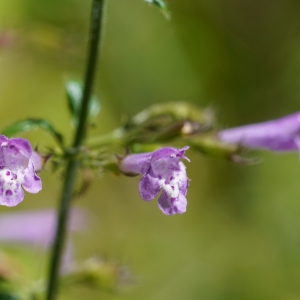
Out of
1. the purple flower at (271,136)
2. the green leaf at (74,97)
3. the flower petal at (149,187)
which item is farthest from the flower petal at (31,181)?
the purple flower at (271,136)

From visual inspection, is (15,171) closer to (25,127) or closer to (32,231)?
(25,127)

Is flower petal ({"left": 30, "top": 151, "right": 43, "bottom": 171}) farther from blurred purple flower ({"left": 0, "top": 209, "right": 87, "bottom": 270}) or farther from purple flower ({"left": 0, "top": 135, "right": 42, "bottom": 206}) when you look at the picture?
blurred purple flower ({"left": 0, "top": 209, "right": 87, "bottom": 270})

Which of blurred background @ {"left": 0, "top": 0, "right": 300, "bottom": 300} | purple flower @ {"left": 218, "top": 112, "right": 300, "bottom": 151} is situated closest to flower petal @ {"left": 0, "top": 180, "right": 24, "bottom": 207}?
purple flower @ {"left": 218, "top": 112, "right": 300, "bottom": 151}

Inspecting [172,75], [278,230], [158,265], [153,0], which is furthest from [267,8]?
[153,0]

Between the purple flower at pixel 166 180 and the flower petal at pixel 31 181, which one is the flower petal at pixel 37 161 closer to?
the flower petal at pixel 31 181

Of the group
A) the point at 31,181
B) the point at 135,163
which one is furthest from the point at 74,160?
the point at 31,181

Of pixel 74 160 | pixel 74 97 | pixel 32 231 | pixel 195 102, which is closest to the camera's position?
pixel 74 160
